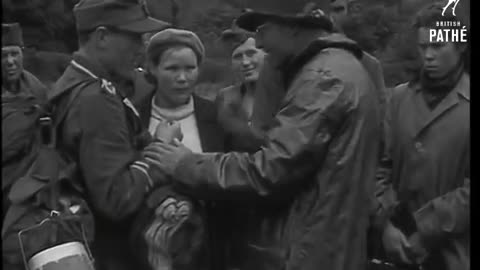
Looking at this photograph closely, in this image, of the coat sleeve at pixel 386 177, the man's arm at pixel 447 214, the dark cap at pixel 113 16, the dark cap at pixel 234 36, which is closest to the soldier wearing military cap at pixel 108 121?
the dark cap at pixel 113 16

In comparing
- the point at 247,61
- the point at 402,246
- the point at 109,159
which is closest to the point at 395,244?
the point at 402,246

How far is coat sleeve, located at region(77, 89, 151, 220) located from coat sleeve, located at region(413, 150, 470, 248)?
1042 millimetres

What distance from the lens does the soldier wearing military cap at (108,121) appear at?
13.5ft

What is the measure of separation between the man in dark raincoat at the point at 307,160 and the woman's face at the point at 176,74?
0.60 ft

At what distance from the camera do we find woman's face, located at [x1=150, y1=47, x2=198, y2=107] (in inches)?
165

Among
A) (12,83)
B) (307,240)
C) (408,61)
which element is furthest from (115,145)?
(408,61)

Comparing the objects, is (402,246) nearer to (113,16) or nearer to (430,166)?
(430,166)

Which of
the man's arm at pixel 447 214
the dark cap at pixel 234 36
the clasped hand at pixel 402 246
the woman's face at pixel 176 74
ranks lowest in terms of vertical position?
the clasped hand at pixel 402 246

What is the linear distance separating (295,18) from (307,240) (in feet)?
2.54

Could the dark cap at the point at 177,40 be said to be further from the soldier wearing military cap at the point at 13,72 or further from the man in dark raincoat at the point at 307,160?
the soldier wearing military cap at the point at 13,72

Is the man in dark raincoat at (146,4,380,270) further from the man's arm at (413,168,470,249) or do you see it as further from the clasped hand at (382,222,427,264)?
the man's arm at (413,168,470,249)

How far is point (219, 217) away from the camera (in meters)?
4.27

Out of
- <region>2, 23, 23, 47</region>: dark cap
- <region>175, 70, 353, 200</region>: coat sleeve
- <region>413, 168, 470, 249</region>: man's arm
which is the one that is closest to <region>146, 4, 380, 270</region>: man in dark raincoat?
<region>175, 70, 353, 200</region>: coat sleeve

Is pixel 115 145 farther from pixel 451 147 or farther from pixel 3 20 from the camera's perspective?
pixel 451 147
